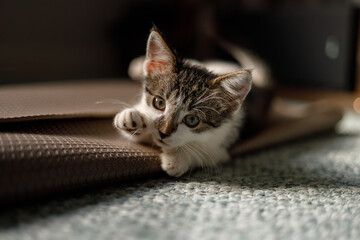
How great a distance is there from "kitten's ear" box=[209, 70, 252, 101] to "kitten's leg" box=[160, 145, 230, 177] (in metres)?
0.23

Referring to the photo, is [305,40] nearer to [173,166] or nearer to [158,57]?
[158,57]

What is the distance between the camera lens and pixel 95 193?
95cm

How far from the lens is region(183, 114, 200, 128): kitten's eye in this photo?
1.13 m

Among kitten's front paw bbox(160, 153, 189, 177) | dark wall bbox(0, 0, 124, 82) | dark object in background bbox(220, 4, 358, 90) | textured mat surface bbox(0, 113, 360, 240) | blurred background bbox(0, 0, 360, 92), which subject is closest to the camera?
textured mat surface bbox(0, 113, 360, 240)

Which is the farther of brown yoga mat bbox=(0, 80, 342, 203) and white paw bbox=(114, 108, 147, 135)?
white paw bbox=(114, 108, 147, 135)

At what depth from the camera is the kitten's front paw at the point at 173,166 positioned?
1.09m

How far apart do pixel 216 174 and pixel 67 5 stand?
2.02m

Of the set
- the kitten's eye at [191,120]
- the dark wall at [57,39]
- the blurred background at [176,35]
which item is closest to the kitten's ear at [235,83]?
the kitten's eye at [191,120]

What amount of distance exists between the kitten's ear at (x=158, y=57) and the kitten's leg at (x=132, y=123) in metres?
0.20

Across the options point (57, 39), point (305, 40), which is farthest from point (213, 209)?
point (305, 40)

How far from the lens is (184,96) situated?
1.13 meters

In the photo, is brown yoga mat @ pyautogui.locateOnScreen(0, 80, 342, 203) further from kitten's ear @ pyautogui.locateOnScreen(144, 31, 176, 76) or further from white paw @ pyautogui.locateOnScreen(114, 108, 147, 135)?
kitten's ear @ pyautogui.locateOnScreen(144, 31, 176, 76)

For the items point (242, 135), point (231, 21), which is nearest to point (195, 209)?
point (242, 135)

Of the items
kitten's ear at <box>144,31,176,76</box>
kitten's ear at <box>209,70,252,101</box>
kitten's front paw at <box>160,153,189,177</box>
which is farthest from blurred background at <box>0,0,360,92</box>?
kitten's front paw at <box>160,153,189,177</box>
